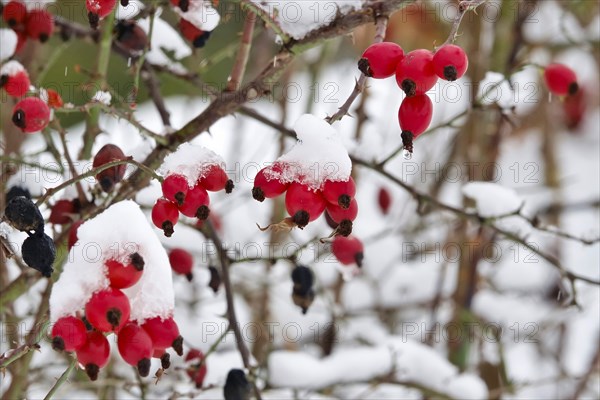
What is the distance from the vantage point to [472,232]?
266cm

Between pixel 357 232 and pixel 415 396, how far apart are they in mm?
596

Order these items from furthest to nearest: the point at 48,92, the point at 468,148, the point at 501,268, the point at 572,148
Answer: the point at 572,148 → the point at 501,268 → the point at 468,148 → the point at 48,92

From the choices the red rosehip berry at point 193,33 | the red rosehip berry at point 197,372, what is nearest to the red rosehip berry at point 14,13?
the red rosehip berry at point 193,33

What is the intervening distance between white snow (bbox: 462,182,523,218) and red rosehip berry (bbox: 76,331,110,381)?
918mm

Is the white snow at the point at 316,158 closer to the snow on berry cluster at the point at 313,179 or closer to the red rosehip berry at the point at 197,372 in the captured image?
Answer: the snow on berry cluster at the point at 313,179

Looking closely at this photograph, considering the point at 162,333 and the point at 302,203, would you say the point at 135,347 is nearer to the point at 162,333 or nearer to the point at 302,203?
Answer: the point at 162,333

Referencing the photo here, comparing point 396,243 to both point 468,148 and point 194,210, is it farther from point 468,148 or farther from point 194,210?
point 194,210

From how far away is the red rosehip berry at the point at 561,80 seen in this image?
64.4 inches

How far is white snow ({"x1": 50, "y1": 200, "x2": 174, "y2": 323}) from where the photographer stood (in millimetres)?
921

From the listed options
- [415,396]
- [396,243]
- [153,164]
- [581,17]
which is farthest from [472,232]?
[153,164]

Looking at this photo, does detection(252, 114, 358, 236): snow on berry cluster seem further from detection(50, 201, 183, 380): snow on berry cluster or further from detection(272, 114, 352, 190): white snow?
detection(50, 201, 183, 380): snow on berry cluster

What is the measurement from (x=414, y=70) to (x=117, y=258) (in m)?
0.43

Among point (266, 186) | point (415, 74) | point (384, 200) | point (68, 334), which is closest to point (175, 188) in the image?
point (266, 186)

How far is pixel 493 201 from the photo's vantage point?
1594mm
